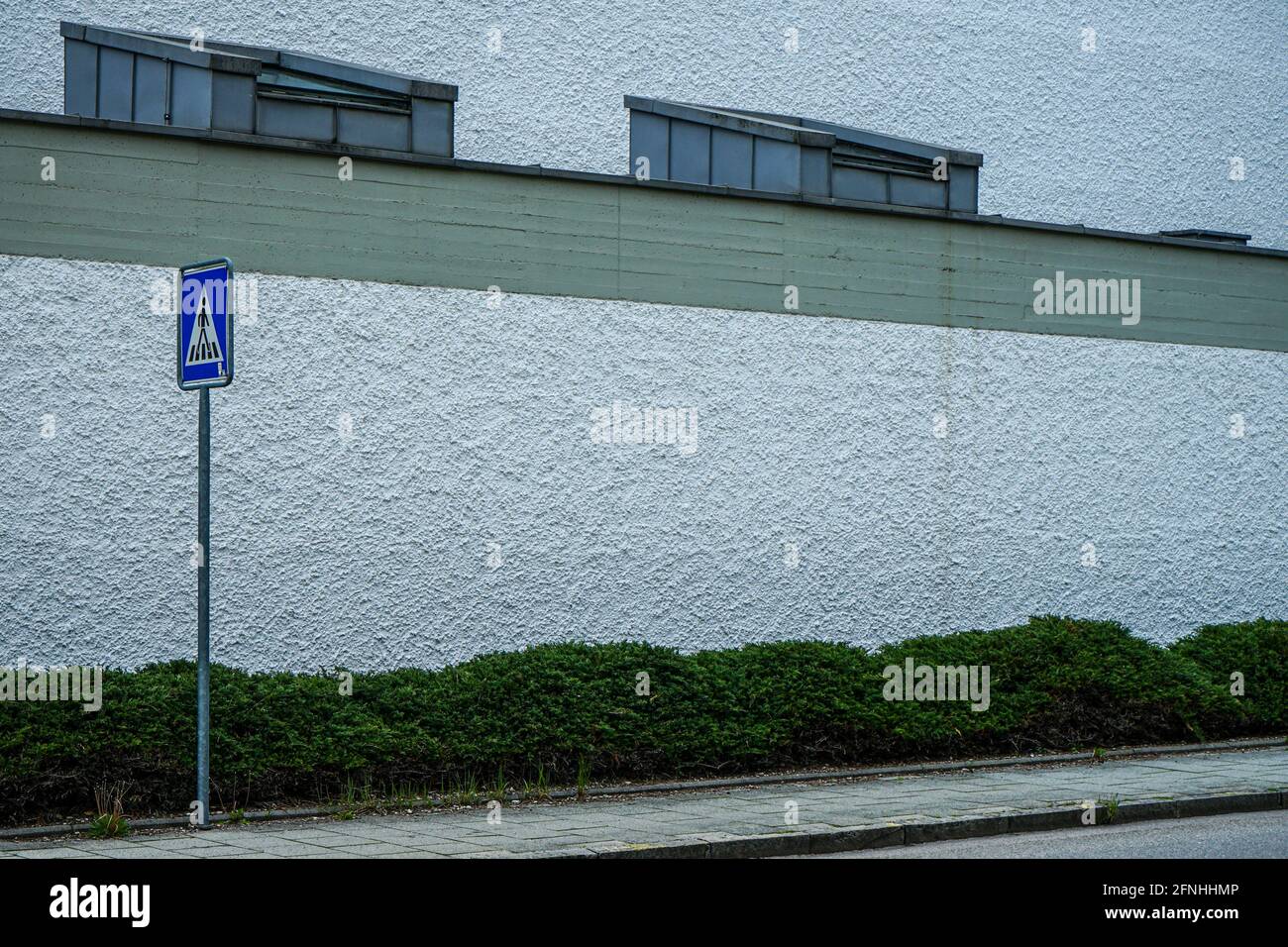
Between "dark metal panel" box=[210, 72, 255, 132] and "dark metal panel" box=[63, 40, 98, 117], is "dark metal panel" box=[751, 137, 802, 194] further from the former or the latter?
"dark metal panel" box=[63, 40, 98, 117]

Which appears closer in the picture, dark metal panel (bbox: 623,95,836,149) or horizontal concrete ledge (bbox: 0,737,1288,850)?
horizontal concrete ledge (bbox: 0,737,1288,850)

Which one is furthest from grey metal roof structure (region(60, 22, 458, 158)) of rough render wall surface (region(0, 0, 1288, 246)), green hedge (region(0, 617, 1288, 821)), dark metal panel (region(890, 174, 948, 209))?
dark metal panel (region(890, 174, 948, 209))

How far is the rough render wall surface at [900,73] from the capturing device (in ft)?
46.3

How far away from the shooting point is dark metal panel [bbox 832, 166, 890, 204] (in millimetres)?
14203

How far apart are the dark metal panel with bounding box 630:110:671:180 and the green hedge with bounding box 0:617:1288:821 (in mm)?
5203

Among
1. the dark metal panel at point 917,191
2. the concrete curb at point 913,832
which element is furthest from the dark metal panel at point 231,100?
the concrete curb at point 913,832

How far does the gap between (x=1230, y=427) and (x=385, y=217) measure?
8.62 m

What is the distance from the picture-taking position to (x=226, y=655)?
10.9m

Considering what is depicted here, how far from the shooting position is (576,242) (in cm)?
1227

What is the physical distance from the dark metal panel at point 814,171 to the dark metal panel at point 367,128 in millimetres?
3764

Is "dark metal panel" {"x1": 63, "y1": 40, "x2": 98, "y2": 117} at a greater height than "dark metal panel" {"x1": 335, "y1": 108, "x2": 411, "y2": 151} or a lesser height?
greater

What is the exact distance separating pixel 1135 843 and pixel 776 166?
23.6 feet

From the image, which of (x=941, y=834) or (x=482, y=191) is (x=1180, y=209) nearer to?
(x=482, y=191)
